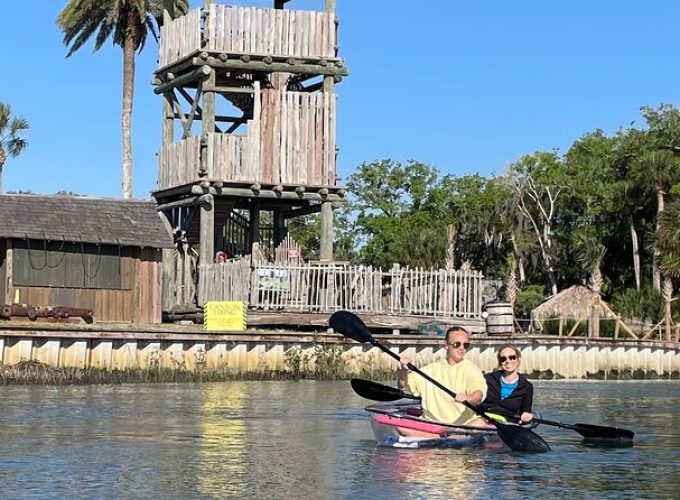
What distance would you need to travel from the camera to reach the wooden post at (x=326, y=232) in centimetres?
4122

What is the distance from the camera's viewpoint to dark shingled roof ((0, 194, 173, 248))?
125ft

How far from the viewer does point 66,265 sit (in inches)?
1512

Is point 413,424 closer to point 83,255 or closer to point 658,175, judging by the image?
point 83,255

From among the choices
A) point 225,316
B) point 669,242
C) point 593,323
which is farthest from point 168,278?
point 669,242

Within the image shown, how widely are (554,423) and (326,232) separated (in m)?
22.0

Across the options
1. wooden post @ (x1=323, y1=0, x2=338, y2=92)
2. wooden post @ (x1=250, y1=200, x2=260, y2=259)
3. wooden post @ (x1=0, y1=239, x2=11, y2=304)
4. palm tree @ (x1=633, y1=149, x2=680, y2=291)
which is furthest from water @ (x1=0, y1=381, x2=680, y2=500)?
palm tree @ (x1=633, y1=149, x2=680, y2=291)

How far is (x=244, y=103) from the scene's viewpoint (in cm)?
4428

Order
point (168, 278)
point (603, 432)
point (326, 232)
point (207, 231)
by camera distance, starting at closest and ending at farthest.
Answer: point (603, 432)
point (207, 231)
point (326, 232)
point (168, 278)

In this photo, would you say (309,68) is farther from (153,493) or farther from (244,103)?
(153,493)

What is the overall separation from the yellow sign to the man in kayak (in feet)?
55.6

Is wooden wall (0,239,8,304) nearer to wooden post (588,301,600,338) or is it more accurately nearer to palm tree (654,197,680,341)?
wooden post (588,301,600,338)

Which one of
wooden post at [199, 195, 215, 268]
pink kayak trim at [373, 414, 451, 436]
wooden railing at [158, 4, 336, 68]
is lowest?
pink kayak trim at [373, 414, 451, 436]

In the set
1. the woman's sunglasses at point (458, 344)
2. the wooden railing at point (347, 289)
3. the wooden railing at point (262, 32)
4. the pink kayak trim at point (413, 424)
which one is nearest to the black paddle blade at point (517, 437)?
the pink kayak trim at point (413, 424)

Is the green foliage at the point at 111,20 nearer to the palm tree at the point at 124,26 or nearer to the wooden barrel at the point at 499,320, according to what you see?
the palm tree at the point at 124,26
